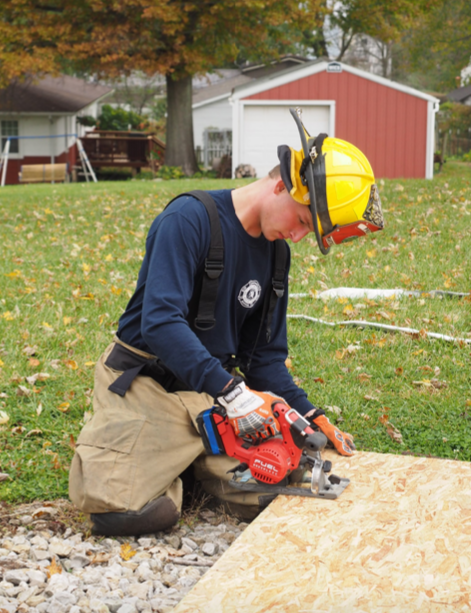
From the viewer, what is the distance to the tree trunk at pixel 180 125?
2691cm

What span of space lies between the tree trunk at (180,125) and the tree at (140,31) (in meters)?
0.85

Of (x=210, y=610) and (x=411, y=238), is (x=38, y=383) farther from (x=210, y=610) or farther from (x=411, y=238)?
(x=411, y=238)

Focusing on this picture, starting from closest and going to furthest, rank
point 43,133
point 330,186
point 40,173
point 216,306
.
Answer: point 330,186 → point 216,306 → point 40,173 → point 43,133

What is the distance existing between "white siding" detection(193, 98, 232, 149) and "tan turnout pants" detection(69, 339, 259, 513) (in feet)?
120

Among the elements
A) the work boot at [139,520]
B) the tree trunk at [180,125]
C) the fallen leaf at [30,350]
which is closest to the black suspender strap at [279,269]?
the work boot at [139,520]

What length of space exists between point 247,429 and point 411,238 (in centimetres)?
684

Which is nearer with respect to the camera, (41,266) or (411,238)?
(41,266)

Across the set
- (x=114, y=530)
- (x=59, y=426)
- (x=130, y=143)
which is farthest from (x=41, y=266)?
(x=130, y=143)

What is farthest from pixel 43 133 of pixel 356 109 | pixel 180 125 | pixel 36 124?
pixel 356 109

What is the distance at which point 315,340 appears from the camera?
572 cm

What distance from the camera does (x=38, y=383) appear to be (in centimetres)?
502

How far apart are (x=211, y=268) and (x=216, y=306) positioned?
0.94 feet

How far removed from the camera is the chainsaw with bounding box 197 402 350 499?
3.00m

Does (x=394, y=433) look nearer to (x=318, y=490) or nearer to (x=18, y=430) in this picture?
(x=318, y=490)
